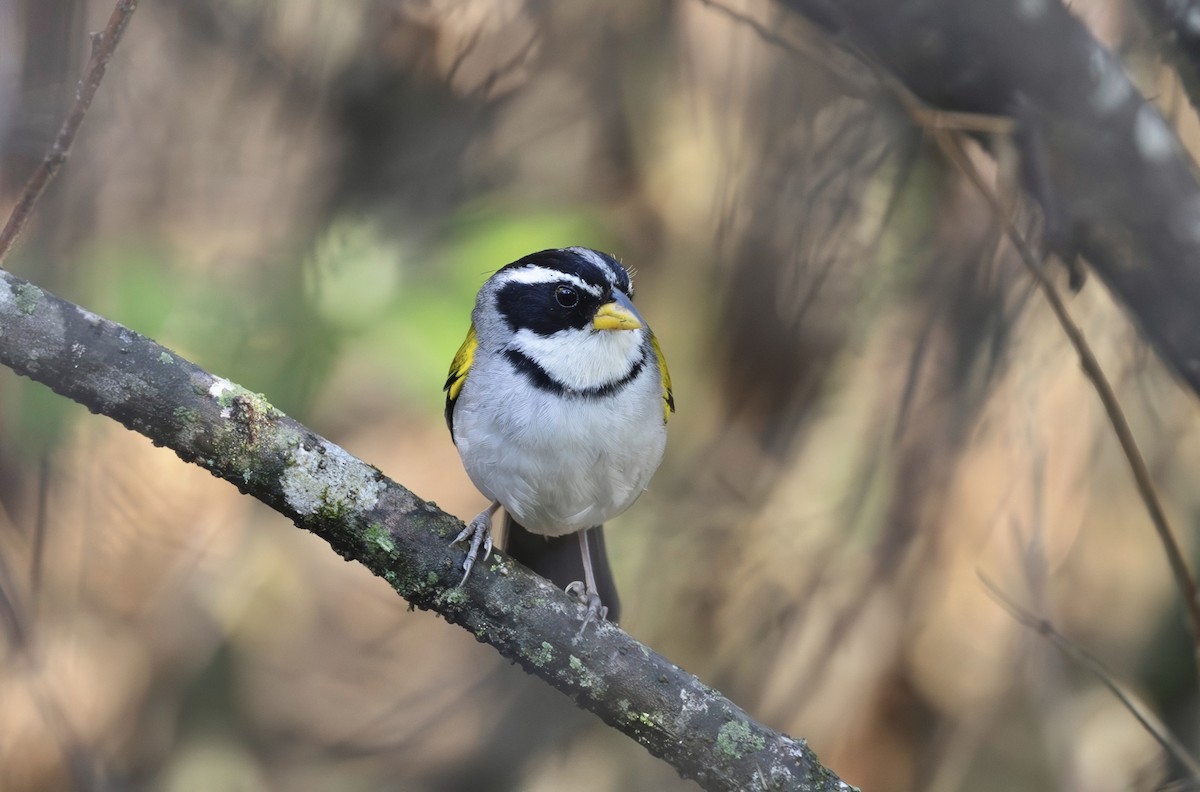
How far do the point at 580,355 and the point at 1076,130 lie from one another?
5.34ft

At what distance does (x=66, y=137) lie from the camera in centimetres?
219

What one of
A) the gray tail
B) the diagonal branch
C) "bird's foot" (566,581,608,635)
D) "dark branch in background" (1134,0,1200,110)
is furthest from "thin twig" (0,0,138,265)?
"dark branch in background" (1134,0,1200,110)

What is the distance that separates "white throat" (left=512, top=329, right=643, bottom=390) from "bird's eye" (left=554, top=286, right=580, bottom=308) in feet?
0.27

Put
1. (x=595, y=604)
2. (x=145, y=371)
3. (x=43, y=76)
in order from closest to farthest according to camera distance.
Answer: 1. (x=145, y=371)
2. (x=595, y=604)
3. (x=43, y=76)

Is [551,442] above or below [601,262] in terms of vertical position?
below

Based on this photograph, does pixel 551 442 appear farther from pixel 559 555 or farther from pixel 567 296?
pixel 559 555

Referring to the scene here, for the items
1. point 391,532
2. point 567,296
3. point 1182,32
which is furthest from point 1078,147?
point 391,532

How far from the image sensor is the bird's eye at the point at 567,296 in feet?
9.44

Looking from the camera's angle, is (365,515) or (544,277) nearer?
(365,515)

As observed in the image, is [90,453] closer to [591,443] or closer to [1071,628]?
[591,443]

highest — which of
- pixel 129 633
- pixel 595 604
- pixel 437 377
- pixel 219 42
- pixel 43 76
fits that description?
pixel 219 42

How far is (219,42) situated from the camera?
459 centimetres

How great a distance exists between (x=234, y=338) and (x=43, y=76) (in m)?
1.12

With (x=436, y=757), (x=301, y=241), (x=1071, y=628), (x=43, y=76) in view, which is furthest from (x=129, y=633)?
(x=1071, y=628)
